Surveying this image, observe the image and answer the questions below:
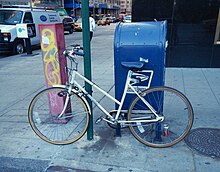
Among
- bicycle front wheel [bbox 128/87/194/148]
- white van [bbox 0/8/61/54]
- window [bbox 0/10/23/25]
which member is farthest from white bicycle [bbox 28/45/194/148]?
window [bbox 0/10/23/25]

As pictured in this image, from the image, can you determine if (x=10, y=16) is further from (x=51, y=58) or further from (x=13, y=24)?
(x=51, y=58)

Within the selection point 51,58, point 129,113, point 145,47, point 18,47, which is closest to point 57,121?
point 51,58

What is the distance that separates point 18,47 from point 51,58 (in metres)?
8.26

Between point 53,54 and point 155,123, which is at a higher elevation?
point 53,54

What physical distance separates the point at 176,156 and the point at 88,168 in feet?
3.57

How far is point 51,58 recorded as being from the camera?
130 inches

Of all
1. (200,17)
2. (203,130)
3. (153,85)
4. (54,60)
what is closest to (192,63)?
(200,17)

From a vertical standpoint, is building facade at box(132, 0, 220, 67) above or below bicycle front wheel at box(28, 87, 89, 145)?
above

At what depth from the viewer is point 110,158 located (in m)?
2.72

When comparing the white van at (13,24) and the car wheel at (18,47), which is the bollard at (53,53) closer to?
the white van at (13,24)

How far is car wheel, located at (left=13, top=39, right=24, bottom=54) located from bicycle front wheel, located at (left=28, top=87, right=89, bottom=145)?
7554 millimetres

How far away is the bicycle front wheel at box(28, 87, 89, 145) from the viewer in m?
3.03

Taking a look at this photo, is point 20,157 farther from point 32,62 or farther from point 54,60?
point 32,62

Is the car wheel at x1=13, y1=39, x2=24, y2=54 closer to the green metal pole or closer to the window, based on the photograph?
the window
